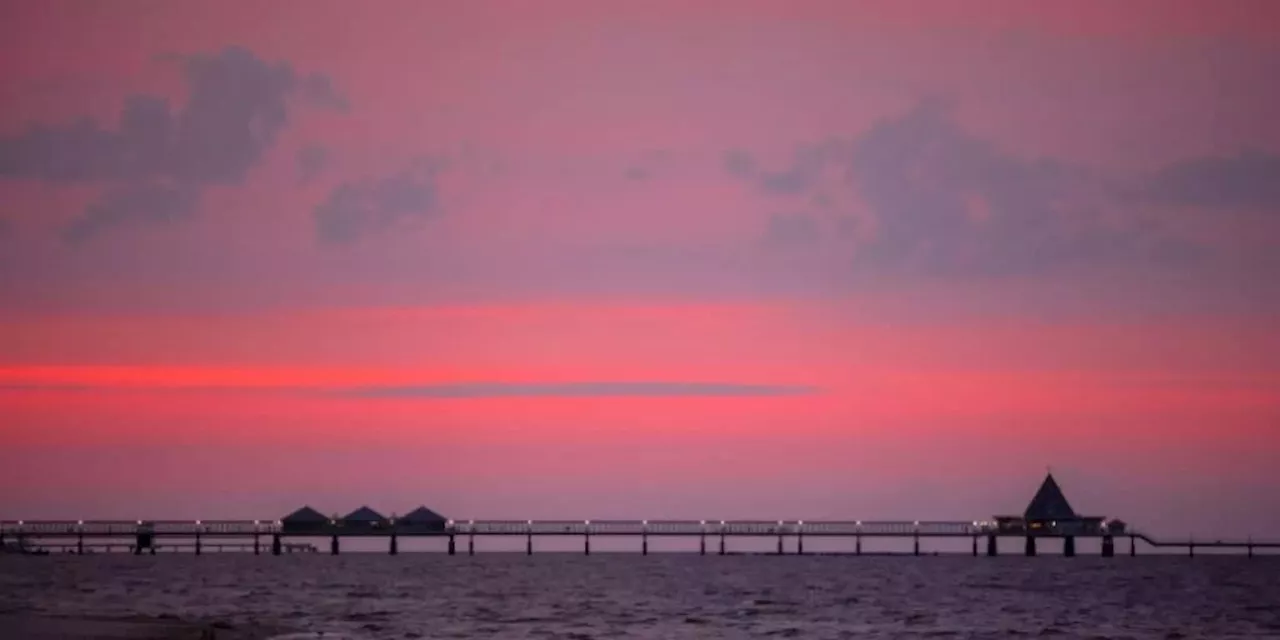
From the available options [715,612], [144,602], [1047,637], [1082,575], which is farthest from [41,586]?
[1082,575]

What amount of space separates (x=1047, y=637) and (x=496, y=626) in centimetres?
→ 2310

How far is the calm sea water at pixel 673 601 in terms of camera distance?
258ft

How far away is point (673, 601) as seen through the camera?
334 ft

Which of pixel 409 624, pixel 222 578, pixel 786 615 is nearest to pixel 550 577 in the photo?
pixel 222 578

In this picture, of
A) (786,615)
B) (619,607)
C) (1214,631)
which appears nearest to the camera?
(1214,631)

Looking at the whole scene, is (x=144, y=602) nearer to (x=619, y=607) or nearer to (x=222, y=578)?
(x=619, y=607)

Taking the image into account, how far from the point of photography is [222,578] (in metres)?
137

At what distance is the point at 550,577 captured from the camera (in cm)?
14525

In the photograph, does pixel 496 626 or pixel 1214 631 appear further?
pixel 1214 631

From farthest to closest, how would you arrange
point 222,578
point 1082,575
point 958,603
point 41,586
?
point 1082,575 < point 222,578 < point 41,586 < point 958,603

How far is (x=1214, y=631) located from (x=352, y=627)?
3840 centimetres

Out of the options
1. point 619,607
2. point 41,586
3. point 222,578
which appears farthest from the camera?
point 222,578

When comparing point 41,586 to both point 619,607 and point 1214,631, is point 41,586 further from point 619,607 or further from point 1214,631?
point 1214,631

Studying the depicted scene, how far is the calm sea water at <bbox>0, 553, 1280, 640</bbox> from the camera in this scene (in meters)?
78.7
